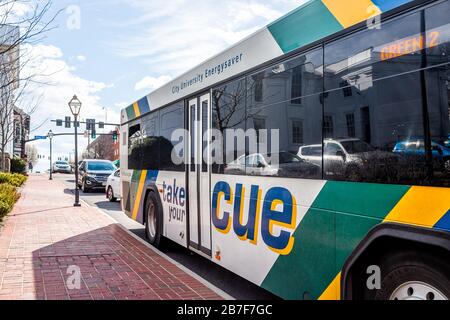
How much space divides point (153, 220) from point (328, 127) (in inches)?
224

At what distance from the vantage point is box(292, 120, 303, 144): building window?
3963 millimetres

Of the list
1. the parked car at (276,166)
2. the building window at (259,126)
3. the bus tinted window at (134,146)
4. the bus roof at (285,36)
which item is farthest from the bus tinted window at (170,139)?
the building window at (259,126)

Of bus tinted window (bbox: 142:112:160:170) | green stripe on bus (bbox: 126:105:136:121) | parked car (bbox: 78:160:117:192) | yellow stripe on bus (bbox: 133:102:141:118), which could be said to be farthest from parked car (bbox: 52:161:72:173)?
bus tinted window (bbox: 142:112:160:170)

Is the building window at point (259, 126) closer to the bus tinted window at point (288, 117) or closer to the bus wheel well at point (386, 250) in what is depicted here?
the bus tinted window at point (288, 117)

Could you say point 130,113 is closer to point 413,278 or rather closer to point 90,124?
point 413,278

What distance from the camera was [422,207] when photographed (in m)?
2.72

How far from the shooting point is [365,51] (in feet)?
10.6

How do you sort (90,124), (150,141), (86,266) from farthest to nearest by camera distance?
(90,124)
(150,141)
(86,266)

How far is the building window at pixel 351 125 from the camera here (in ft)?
11.0

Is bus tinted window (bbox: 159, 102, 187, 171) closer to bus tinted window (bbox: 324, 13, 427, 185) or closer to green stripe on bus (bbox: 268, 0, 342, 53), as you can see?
green stripe on bus (bbox: 268, 0, 342, 53)

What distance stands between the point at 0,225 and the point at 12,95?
11.6 metres

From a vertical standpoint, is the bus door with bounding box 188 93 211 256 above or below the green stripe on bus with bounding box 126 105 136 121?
below

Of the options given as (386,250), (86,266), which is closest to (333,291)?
(386,250)

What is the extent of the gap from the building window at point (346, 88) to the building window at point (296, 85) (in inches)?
22.8
